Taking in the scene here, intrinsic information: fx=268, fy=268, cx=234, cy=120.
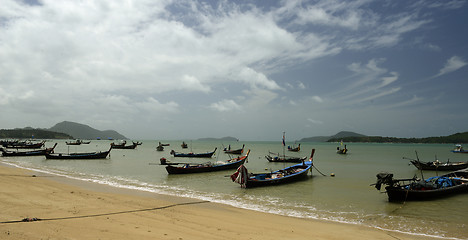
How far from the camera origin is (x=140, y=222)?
771 cm

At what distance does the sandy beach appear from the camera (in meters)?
6.46

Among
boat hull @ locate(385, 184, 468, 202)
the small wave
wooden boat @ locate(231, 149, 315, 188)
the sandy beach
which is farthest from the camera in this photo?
wooden boat @ locate(231, 149, 315, 188)

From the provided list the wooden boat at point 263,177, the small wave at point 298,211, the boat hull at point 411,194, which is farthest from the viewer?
the wooden boat at point 263,177

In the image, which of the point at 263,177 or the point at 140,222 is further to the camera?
the point at 263,177

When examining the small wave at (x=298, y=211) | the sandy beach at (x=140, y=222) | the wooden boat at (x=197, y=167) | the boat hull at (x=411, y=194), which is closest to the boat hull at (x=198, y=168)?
the wooden boat at (x=197, y=167)

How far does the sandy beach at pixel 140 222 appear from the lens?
6457mm

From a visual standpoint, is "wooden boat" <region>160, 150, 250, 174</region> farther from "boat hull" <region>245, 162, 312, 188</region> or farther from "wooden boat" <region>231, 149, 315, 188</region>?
"boat hull" <region>245, 162, 312, 188</region>

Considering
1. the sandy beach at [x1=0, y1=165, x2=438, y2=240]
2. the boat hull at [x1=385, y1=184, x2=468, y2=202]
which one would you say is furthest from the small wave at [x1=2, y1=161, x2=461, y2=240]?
the boat hull at [x1=385, y1=184, x2=468, y2=202]

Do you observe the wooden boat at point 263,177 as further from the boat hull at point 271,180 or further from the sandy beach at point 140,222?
the sandy beach at point 140,222

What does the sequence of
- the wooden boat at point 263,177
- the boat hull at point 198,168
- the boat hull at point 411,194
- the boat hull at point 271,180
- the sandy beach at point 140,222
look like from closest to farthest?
the sandy beach at point 140,222 < the boat hull at point 411,194 < the wooden boat at point 263,177 < the boat hull at point 271,180 < the boat hull at point 198,168

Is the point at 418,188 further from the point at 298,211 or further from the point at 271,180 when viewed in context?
the point at 271,180

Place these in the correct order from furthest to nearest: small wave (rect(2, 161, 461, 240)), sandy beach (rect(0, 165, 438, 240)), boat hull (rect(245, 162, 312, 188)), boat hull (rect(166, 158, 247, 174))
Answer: boat hull (rect(166, 158, 247, 174)) < boat hull (rect(245, 162, 312, 188)) < small wave (rect(2, 161, 461, 240)) < sandy beach (rect(0, 165, 438, 240))

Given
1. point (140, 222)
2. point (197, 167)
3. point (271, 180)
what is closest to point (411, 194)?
point (271, 180)

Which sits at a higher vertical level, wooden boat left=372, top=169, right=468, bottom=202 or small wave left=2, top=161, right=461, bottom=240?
wooden boat left=372, top=169, right=468, bottom=202
